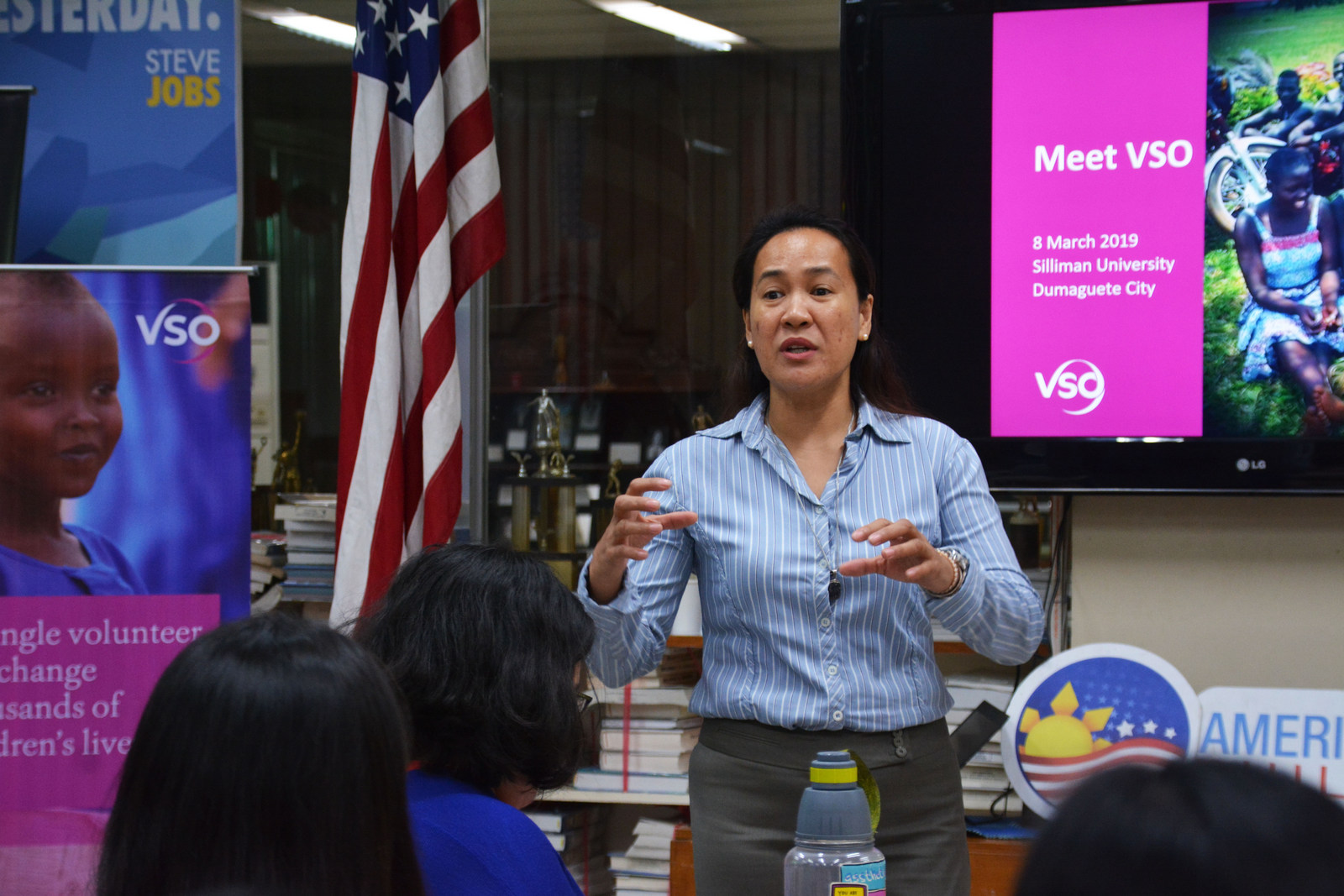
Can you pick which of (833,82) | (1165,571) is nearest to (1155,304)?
(1165,571)

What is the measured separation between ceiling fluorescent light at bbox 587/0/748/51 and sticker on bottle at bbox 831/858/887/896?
3.63 metres

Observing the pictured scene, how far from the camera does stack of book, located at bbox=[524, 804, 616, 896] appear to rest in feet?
10.8

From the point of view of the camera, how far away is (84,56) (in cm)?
322

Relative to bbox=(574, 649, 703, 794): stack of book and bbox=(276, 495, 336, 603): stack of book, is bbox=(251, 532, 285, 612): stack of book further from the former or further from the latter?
bbox=(574, 649, 703, 794): stack of book

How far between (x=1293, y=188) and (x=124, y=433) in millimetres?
2467

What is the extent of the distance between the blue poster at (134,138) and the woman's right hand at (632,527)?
6.10 feet

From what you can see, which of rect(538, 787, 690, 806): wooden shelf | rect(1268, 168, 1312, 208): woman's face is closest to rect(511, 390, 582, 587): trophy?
rect(538, 787, 690, 806): wooden shelf

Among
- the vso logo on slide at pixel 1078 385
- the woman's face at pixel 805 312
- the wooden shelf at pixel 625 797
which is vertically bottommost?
the wooden shelf at pixel 625 797

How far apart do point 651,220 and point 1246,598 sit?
2574mm

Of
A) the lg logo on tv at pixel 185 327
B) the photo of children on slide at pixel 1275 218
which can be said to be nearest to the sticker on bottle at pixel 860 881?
the photo of children on slide at pixel 1275 218

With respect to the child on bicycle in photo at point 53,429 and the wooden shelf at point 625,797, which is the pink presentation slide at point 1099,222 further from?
the child on bicycle in photo at point 53,429

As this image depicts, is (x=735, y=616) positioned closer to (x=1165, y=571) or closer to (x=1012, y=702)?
(x=1012, y=702)

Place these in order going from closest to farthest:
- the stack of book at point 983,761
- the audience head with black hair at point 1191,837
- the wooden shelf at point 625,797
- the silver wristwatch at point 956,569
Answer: the audience head with black hair at point 1191,837 < the silver wristwatch at point 956,569 < the stack of book at point 983,761 < the wooden shelf at point 625,797

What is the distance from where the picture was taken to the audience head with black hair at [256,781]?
2.80ft
